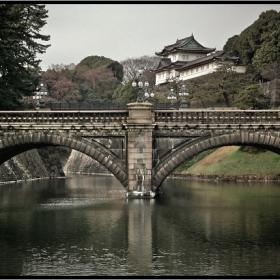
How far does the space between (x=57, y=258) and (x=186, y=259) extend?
5.30 metres

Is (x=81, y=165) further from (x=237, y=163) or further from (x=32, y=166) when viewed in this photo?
(x=237, y=163)

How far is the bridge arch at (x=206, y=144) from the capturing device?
44.1 m

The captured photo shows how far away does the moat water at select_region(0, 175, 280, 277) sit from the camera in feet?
82.6

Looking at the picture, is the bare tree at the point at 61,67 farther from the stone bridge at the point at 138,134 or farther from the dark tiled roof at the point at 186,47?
the stone bridge at the point at 138,134

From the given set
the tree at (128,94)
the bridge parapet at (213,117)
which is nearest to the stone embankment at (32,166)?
the tree at (128,94)

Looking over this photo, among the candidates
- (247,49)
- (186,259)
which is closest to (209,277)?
(186,259)

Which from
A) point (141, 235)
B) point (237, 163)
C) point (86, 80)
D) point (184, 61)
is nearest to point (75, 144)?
point (141, 235)

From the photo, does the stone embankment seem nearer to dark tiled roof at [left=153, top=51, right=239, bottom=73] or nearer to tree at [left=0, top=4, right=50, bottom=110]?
tree at [left=0, top=4, right=50, bottom=110]

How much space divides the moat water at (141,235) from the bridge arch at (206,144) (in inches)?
89.5

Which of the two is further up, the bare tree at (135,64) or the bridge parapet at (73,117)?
the bare tree at (135,64)

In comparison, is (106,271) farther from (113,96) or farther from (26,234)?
(113,96)

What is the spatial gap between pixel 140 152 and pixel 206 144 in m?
4.57

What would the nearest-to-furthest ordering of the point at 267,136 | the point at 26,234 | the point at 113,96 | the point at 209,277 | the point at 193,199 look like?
the point at 209,277
the point at 26,234
the point at 267,136
the point at 193,199
the point at 113,96

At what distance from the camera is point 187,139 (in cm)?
4491
